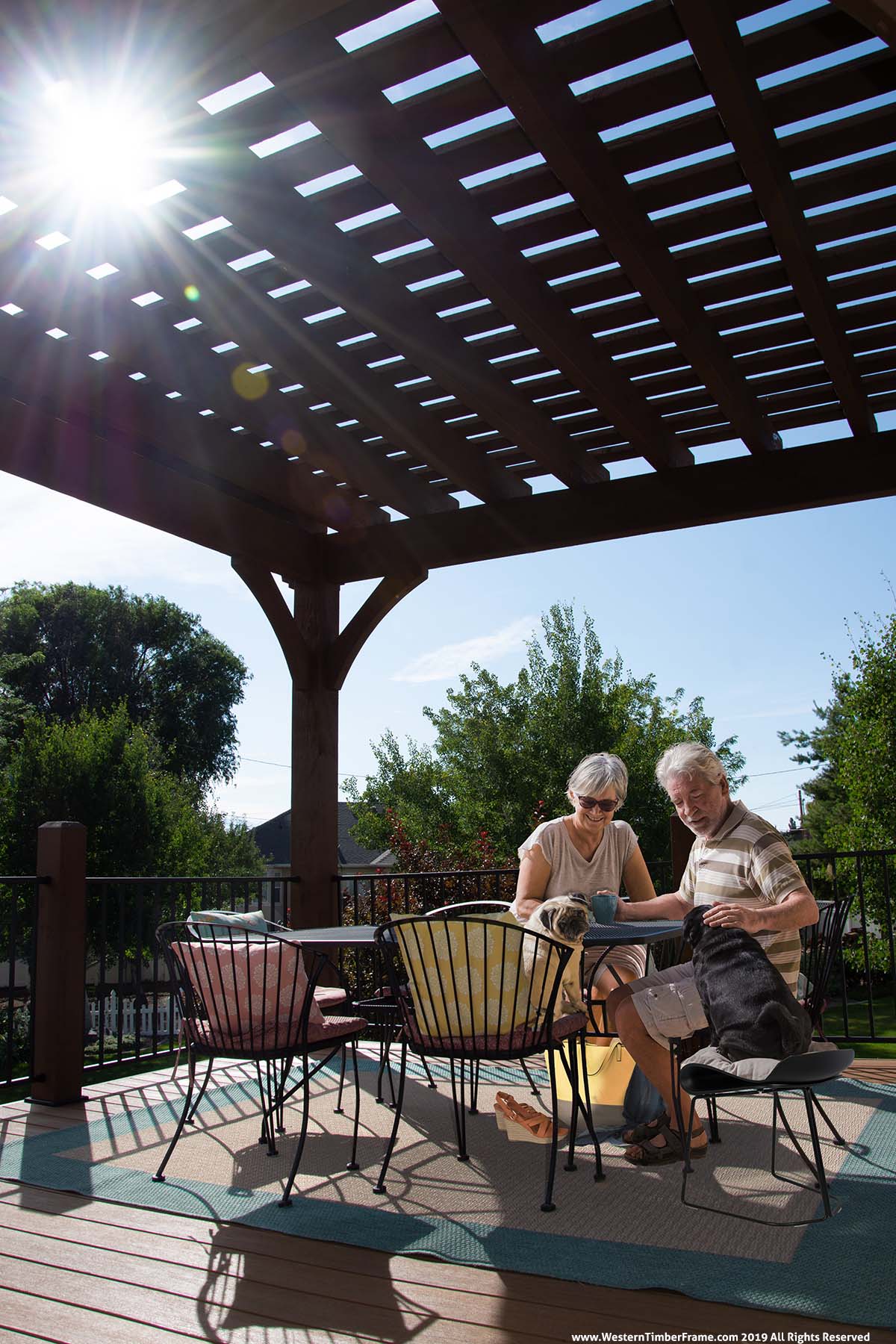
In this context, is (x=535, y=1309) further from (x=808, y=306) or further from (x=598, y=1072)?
(x=808, y=306)

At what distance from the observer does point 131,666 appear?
2805 centimetres

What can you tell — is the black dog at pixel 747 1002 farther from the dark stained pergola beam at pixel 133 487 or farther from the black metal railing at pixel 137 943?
the dark stained pergola beam at pixel 133 487

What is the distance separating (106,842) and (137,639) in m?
8.20

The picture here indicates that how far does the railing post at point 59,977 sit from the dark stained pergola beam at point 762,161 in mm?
3470

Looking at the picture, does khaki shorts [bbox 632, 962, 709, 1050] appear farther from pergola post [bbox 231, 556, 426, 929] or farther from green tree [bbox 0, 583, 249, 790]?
green tree [bbox 0, 583, 249, 790]

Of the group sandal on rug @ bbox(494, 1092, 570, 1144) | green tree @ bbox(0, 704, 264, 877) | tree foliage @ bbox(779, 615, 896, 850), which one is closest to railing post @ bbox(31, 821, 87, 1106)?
sandal on rug @ bbox(494, 1092, 570, 1144)

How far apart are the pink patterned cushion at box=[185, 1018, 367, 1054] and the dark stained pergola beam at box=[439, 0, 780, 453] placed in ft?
8.71

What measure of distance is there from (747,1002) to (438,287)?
8.80 ft

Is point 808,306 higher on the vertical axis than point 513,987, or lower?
higher

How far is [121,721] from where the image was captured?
22.7 metres

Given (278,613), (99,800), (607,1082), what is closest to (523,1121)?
(607,1082)

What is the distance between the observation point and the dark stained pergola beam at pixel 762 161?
2.37m

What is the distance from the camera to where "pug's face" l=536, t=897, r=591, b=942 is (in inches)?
110

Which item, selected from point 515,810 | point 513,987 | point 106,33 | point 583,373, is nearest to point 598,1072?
point 513,987
